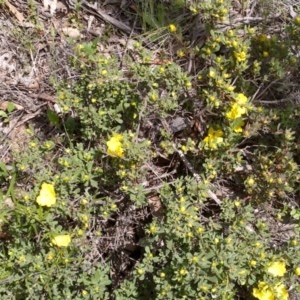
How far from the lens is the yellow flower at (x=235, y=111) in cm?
298

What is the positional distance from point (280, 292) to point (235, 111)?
3.30 ft

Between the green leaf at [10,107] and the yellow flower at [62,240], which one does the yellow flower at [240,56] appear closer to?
the yellow flower at [62,240]

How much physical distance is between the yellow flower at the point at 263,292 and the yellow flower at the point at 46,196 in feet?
3.84

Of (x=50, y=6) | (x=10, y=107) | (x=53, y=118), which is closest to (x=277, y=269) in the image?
(x=53, y=118)

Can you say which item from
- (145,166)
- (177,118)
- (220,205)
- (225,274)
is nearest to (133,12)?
(177,118)

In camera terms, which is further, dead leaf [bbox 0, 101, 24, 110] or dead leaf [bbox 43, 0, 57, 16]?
dead leaf [bbox 43, 0, 57, 16]

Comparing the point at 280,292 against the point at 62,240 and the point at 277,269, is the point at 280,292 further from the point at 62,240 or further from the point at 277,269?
the point at 62,240

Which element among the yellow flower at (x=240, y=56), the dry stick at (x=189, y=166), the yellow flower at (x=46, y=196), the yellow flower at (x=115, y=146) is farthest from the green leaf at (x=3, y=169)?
the yellow flower at (x=240, y=56)

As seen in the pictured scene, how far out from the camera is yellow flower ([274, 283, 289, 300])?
2.75m

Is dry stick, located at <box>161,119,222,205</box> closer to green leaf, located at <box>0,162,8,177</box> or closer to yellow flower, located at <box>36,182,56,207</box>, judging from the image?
yellow flower, located at <box>36,182,56,207</box>

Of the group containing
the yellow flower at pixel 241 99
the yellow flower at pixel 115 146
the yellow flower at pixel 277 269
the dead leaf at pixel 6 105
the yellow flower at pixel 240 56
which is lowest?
the dead leaf at pixel 6 105

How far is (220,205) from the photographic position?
296 cm

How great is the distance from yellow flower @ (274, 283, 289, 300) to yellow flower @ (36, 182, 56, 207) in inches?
49.4

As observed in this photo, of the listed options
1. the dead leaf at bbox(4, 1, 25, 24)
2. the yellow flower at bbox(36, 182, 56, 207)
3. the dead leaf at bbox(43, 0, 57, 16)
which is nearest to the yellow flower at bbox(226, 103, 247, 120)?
the yellow flower at bbox(36, 182, 56, 207)
